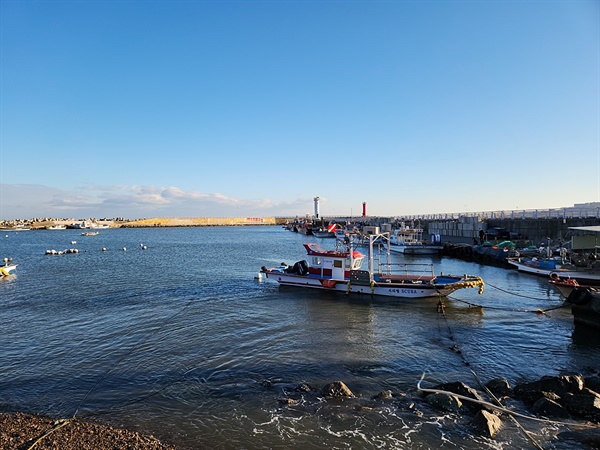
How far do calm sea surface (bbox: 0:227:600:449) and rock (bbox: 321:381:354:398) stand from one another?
31 centimetres

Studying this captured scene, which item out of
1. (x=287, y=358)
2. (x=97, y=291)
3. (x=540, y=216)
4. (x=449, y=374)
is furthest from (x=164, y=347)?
(x=540, y=216)

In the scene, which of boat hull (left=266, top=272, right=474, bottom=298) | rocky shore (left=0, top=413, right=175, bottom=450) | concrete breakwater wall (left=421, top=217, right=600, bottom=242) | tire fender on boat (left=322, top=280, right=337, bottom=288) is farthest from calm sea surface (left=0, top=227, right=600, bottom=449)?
concrete breakwater wall (left=421, top=217, right=600, bottom=242)

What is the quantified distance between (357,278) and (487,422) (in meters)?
16.9

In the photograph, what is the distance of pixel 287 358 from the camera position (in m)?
14.5

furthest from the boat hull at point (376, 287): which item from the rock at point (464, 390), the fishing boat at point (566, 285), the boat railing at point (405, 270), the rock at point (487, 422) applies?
the rock at point (487, 422)

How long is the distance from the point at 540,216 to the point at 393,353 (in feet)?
184

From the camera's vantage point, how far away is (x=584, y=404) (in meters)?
10.0

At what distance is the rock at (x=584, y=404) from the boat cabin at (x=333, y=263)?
681 inches

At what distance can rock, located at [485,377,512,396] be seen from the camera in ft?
36.9

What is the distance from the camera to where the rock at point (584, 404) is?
9.83 meters

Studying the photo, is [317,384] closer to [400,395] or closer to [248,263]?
[400,395]

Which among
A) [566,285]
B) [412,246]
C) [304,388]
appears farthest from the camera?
[412,246]

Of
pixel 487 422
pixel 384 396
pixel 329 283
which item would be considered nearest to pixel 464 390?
pixel 487 422

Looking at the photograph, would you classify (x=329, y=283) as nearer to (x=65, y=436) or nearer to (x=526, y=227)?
(x=65, y=436)
